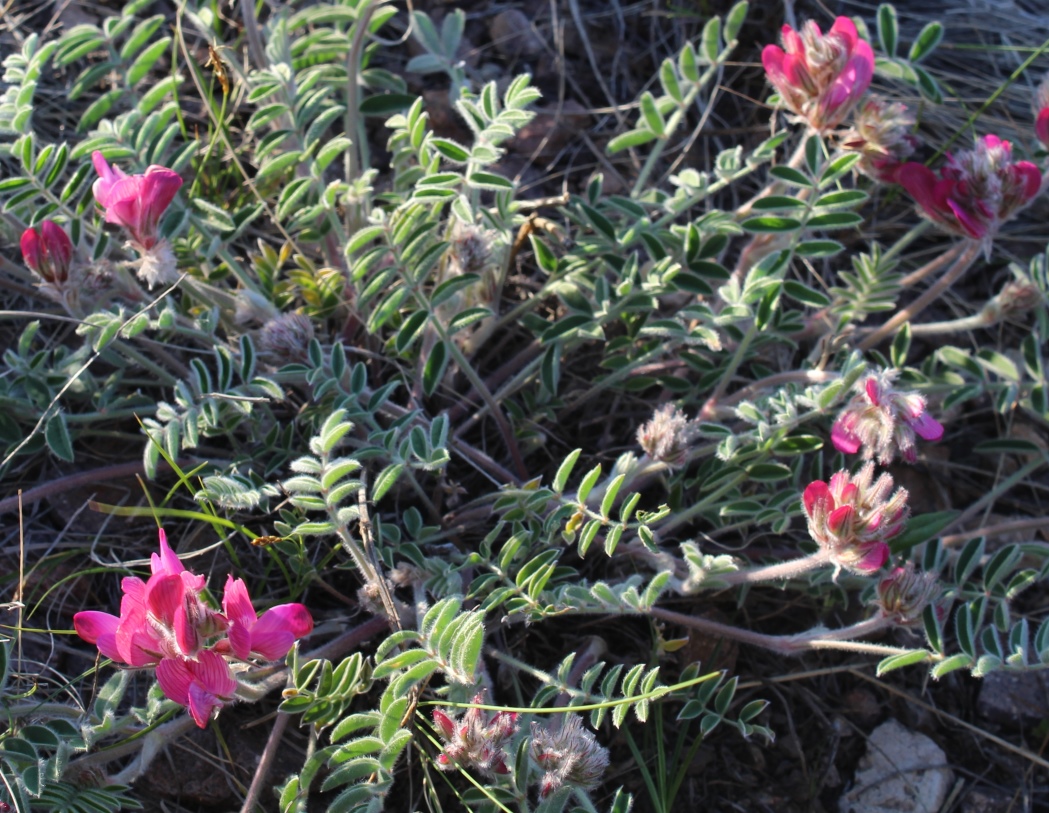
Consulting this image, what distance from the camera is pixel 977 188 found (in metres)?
2.59

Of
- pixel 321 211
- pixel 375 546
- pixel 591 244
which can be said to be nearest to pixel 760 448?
pixel 591 244

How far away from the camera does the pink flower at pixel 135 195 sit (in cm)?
228

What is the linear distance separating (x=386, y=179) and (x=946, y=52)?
2.21 metres

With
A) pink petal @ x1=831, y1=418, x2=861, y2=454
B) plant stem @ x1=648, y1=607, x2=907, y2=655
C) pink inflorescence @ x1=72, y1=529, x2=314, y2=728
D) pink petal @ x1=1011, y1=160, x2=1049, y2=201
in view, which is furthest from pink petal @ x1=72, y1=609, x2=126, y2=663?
pink petal @ x1=1011, y1=160, x2=1049, y2=201

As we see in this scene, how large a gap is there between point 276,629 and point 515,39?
2624mm

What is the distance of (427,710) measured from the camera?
2.40m

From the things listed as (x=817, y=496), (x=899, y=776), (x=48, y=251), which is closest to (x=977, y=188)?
(x=817, y=496)

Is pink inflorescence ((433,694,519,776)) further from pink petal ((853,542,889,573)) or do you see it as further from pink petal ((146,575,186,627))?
pink petal ((853,542,889,573))

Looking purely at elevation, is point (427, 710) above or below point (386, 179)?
below

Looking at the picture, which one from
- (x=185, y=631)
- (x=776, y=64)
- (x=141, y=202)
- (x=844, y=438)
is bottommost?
(x=844, y=438)

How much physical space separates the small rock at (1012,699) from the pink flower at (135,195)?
97.0 inches

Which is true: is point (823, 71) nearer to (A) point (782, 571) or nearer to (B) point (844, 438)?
(B) point (844, 438)

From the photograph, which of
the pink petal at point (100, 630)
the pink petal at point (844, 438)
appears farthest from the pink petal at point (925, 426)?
the pink petal at point (100, 630)

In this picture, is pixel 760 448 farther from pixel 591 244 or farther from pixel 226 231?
pixel 226 231
